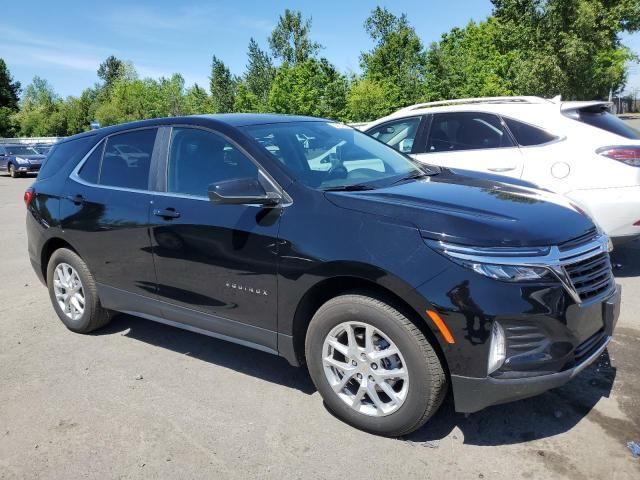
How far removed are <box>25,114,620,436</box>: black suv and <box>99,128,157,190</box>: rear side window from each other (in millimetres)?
17

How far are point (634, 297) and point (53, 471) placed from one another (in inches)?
192

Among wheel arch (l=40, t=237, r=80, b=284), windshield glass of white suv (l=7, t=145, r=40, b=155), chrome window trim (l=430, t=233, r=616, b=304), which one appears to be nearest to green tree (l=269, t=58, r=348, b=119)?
windshield glass of white suv (l=7, t=145, r=40, b=155)

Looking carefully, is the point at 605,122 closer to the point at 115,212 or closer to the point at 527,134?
the point at 527,134

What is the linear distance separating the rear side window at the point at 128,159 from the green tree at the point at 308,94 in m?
34.2

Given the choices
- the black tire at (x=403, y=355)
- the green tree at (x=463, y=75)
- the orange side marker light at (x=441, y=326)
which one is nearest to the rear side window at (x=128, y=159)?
the black tire at (x=403, y=355)

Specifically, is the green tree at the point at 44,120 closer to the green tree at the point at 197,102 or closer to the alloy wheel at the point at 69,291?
the green tree at the point at 197,102

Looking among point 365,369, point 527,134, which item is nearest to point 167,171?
point 365,369

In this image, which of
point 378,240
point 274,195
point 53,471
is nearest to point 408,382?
point 378,240

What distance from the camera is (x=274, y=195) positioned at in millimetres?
3191

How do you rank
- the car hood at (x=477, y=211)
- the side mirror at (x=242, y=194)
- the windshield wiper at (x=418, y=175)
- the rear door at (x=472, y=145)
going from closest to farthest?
the car hood at (x=477, y=211)
the side mirror at (x=242, y=194)
the windshield wiper at (x=418, y=175)
the rear door at (x=472, y=145)

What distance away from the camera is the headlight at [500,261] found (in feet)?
8.34

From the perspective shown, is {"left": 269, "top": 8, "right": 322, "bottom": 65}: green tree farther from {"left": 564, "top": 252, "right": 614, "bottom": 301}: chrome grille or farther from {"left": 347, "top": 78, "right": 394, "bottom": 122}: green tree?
{"left": 564, "top": 252, "right": 614, "bottom": 301}: chrome grille

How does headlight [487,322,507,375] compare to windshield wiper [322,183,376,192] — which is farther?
windshield wiper [322,183,376,192]

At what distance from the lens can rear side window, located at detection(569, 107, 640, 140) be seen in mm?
5406
